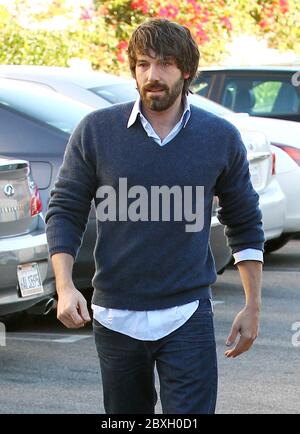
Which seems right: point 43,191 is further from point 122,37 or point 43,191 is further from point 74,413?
point 122,37

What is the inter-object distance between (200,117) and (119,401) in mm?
974

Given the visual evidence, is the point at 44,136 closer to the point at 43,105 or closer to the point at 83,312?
the point at 43,105

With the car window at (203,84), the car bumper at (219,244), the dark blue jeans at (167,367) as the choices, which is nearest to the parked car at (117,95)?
the car bumper at (219,244)

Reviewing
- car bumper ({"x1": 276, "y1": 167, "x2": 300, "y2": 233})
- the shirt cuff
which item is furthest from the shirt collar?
car bumper ({"x1": 276, "y1": 167, "x2": 300, "y2": 233})

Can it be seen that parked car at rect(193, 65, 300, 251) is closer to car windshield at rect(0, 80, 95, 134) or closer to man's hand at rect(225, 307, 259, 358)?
car windshield at rect(0, 80, 95, 134)

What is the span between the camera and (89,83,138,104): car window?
10.9m

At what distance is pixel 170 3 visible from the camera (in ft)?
74.1

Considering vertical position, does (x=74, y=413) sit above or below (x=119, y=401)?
below

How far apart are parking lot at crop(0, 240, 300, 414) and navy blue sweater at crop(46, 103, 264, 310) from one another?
2327 mm

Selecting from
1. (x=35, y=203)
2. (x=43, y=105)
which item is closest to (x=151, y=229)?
(x=35, y=203)

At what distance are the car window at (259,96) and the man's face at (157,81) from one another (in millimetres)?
10179

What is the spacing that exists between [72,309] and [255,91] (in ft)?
35.0

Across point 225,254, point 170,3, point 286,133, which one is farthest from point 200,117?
point 170,3

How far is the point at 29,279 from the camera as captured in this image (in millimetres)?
7977
